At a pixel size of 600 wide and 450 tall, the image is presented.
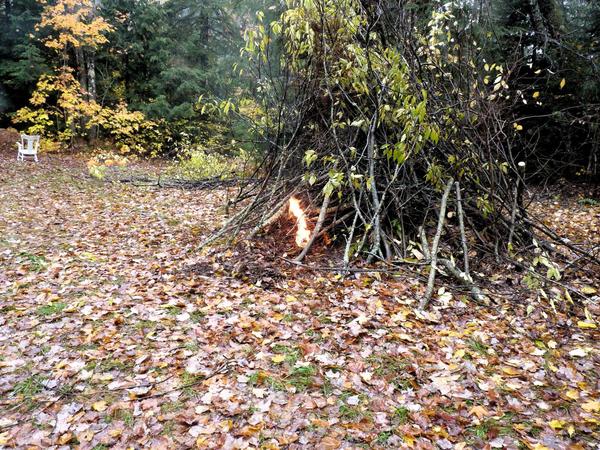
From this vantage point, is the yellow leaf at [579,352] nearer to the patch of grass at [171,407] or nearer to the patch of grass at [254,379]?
the patch of grass at [254,379]

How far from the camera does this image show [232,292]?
15.5ft

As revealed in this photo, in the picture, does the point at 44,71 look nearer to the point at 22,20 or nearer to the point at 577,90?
the point at 22,20

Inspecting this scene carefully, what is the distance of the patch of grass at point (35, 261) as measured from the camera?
541 centimetres

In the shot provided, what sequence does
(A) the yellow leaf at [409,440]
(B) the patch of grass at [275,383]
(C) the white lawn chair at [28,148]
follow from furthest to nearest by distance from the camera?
1. (C) the white lawn chair at [28,148]
2. (B) the patch of grass at [275,383]
3. (A) the yellow leaf at [409,440]

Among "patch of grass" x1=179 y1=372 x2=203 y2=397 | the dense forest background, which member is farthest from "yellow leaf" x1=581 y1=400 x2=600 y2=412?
the dense forest background

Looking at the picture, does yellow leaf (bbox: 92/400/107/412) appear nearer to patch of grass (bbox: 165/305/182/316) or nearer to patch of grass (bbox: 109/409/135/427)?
patch of grass (bbox: 109/409/135/427)

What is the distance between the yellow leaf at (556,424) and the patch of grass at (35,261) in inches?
229

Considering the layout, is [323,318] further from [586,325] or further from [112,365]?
[586,325]

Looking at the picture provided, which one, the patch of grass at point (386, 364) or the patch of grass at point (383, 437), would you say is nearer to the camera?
the patch of grass at point (383, 437)

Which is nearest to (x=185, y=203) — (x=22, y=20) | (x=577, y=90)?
(x=577, y=90)

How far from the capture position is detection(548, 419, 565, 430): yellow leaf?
271 centimetres

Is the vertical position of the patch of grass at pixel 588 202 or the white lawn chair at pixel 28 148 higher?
the white lawn chair at pixel 28 148

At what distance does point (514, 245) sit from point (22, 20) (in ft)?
62.0

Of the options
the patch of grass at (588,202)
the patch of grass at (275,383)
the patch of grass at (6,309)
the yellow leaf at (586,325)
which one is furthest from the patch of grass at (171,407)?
the patch of grass at (588,202)
